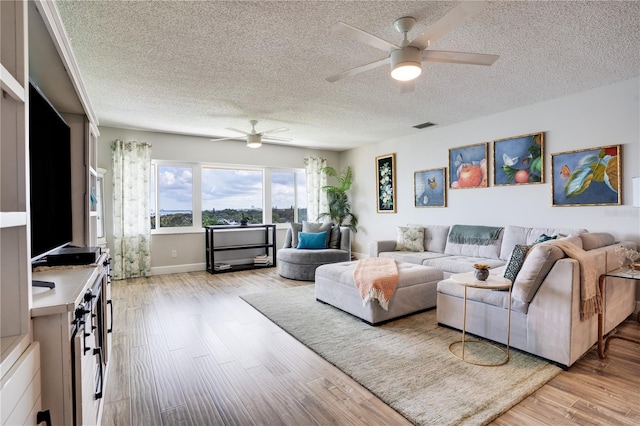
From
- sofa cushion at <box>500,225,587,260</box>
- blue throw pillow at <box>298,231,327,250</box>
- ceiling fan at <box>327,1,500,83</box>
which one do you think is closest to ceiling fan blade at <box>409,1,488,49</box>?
ceiling fan at <box>327,1,500,83</box>

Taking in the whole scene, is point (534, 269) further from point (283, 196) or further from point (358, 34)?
point (283, 196)

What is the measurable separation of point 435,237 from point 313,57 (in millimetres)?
3469

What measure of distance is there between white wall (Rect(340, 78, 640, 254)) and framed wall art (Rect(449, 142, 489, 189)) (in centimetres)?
9

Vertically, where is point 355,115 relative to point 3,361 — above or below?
above

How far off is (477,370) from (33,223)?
106 inches

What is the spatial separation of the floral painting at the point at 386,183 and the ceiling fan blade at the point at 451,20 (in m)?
4.24

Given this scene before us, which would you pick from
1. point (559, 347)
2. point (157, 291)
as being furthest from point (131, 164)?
point (559, 347)

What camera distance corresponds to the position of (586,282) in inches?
92.7

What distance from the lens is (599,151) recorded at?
3719 mm

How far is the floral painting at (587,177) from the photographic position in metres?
3.62

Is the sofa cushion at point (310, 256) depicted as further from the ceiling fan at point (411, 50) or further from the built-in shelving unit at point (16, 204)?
the built-in shelving unit at point (16, 204)

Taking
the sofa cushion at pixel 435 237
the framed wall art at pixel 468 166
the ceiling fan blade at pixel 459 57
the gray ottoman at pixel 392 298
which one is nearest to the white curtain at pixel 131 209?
the gray ottoman at pixel 392 298

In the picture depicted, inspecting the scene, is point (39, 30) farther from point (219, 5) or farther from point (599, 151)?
point (599, 151)

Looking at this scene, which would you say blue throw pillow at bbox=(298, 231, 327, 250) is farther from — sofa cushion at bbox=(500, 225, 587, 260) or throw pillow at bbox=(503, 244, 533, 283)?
throw pillow at bbox=(503, 244, 533, 283)
